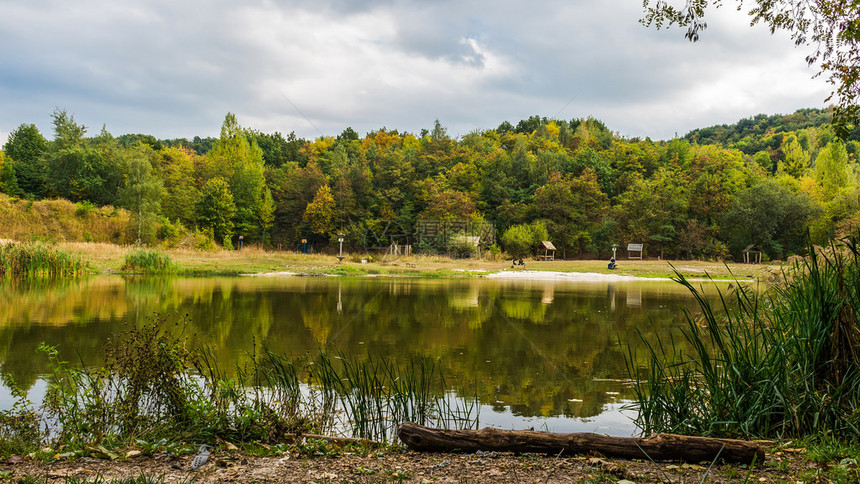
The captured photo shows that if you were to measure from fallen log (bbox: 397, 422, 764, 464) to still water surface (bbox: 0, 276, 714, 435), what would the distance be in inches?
52.4

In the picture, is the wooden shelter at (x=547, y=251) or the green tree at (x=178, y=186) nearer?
the wooden shelter at (x=547, y=251)

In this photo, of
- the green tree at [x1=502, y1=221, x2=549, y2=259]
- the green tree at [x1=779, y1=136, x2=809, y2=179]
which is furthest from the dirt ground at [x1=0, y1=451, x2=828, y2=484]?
the green tree at [x1=779, y1=136, x2=809, y2=179]

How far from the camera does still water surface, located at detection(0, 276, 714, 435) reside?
7.15m

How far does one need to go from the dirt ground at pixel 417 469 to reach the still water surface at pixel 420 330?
1.63 m

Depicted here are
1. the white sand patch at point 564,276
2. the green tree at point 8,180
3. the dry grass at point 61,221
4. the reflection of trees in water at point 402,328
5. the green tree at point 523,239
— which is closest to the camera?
the reflection of trees in water at point 402,328

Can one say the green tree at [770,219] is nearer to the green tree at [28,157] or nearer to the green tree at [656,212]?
the green tree at [656,212]

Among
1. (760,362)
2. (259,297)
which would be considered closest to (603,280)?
(259,297)

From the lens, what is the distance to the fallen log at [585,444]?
3.93 meters

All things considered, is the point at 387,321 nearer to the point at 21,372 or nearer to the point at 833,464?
the point at 21,372

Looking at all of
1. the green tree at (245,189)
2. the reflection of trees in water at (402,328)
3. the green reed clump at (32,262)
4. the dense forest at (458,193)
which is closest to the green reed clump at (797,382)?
the reflection of trees in water at (402,328)

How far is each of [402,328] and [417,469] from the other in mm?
8752

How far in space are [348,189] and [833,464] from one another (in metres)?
62.9

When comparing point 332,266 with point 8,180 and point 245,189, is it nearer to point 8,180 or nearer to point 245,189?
point 245,189

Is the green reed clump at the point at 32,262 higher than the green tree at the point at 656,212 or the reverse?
the reverse
